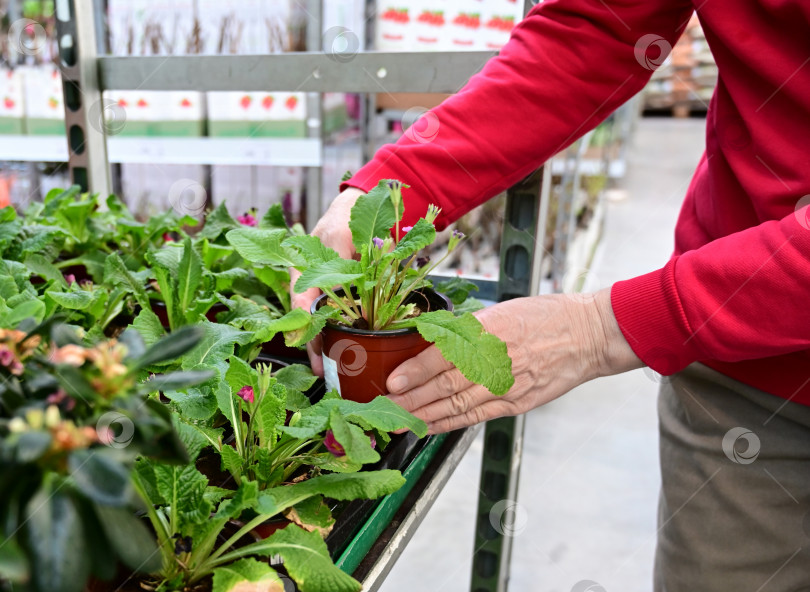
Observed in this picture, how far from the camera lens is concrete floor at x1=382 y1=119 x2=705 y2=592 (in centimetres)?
167

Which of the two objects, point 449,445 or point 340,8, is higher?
point 340,8

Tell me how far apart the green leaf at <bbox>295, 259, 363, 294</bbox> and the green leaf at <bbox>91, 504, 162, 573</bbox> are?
25 cm

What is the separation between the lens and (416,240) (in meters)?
0.63

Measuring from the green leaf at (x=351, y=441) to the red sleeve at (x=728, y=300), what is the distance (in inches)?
13.0

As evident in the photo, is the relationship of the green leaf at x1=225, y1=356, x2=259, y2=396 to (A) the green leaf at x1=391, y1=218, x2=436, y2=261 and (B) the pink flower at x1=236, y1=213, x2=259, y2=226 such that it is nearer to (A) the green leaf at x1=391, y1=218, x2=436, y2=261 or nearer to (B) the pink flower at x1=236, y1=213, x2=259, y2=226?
(A) the green leaf at x1=391, y1=218, x2=436, y2=261

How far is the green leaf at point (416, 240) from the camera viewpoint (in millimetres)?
625

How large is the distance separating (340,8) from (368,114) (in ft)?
1.34

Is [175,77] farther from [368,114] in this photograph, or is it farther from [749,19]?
[368,114]

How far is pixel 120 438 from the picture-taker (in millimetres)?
343

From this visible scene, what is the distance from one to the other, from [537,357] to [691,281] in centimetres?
17

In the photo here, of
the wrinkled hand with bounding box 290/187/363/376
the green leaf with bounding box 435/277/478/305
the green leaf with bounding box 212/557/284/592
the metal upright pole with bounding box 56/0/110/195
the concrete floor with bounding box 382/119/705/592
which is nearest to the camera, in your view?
the green leaf with bounding box 212/557/284/592

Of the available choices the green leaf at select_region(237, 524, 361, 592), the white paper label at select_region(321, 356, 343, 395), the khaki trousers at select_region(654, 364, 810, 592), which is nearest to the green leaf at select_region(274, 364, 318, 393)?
the white paper label at select_region(321, 356, 343, 395)

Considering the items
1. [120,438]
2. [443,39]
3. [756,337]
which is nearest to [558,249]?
[443,39]

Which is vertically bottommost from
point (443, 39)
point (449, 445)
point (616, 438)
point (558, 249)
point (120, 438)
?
point (616, 438)
